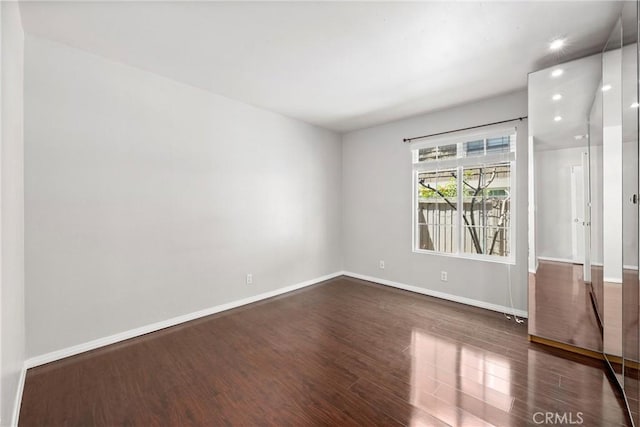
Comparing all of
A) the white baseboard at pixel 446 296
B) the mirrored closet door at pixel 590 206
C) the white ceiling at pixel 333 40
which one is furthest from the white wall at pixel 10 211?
the white baseboard at pixel 446 296

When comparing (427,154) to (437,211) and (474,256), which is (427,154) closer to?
(437,211)

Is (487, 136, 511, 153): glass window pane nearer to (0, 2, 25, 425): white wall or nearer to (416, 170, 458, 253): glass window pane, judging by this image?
(416, 170, 458, 253): glass window pane

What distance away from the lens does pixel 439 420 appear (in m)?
1.71

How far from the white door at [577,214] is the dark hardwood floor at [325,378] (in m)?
0.93

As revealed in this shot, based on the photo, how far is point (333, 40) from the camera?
91.7 inches

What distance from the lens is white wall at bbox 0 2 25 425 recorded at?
137 cm

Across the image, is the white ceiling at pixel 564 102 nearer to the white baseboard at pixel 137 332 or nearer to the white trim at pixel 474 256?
the white trim at pixel 474 256

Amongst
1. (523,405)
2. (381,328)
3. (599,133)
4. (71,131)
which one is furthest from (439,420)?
(71,131)

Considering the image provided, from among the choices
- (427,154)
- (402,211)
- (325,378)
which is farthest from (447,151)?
(325,378)

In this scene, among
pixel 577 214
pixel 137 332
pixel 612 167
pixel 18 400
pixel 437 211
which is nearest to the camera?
pixel 18 400

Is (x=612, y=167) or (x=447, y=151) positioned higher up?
(x=447, y=151)

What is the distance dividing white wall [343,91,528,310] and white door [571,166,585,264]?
0.74 metres

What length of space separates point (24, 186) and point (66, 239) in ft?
1.67

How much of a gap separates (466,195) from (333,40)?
273 centimetres
